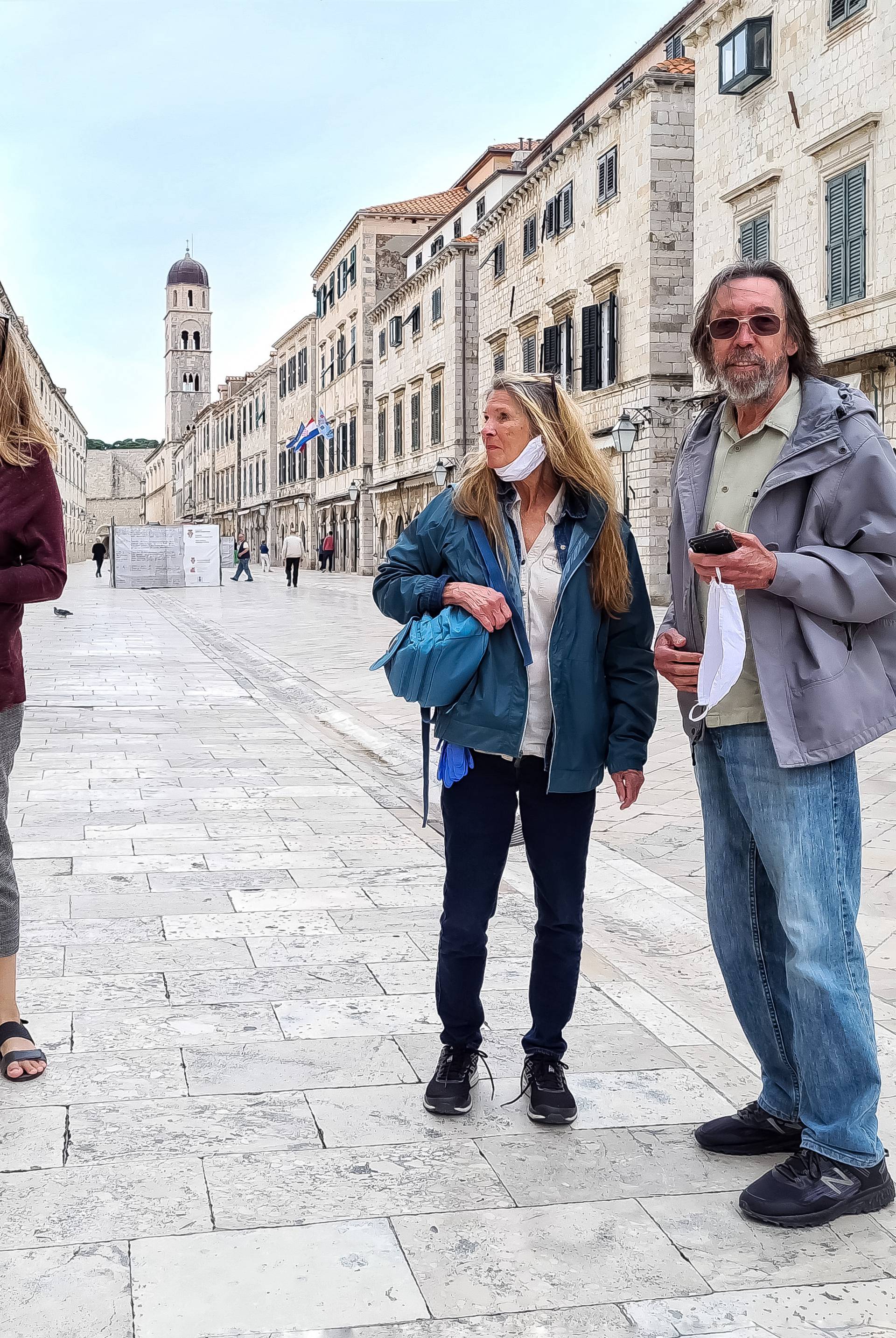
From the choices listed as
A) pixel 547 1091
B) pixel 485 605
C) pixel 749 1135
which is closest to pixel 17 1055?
pixel 547 1091

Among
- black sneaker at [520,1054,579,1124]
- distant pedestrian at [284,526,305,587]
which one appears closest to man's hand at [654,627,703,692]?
black sneaker at [520,1054,579,1124]

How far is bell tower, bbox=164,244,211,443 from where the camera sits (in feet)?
392

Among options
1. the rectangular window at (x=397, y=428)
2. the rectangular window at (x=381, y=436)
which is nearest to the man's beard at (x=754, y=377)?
the rectangular window at (x=397, y=428)

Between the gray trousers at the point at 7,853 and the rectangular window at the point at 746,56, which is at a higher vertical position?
the rectangular window at the point at 746,56

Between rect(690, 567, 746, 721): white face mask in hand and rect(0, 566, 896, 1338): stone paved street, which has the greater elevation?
rect(690, 567, 746, 721): white face mask in hand

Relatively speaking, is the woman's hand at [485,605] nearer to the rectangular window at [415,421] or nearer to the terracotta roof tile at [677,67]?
the terracotta roof tile at [677,67]

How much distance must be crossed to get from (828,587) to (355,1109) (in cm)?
167

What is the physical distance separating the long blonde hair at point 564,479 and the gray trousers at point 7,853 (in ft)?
4.25

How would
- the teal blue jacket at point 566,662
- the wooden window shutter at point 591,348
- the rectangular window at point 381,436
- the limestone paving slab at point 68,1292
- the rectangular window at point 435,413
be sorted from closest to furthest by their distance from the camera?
the limestone paving slab at point 68,1292 < the teal blue jacket at point 566,662 < the wooden window shutter at point 591,348 < the rectangular window at point 435,413 < the rectangular window at point 381,436

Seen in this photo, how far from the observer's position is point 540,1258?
2.44 metres

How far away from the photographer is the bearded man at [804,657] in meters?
2.57

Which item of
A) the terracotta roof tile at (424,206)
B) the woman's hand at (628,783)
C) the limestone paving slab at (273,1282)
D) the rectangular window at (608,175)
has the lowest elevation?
the limestone paving slab at (273,1282)

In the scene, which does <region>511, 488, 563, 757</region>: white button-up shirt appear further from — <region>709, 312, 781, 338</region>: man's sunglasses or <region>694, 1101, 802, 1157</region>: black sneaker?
<region>694, 1101, 802, 1157</region>: black sneaker

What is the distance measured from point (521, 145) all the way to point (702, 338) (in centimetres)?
4090
